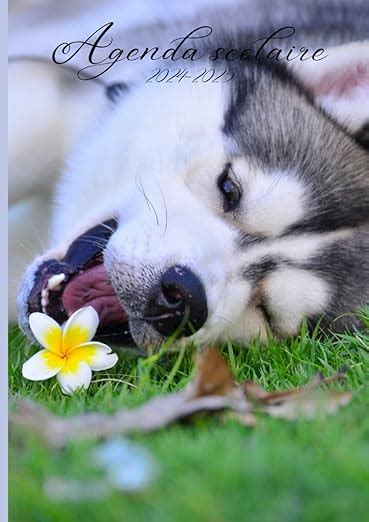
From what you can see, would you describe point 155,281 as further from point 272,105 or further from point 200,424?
point 272,105

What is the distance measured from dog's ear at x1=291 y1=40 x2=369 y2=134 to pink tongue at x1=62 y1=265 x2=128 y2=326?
99cm

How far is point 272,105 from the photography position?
2.72 metres

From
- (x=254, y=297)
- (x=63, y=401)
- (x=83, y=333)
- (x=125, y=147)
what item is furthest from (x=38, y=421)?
(x=125, y=147)

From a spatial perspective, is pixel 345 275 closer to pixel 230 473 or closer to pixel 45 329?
pixel 45 329

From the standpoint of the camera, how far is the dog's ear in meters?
2.74

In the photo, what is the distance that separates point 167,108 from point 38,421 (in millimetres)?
1286

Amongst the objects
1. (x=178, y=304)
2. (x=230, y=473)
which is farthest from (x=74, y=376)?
(x=230, y=473)

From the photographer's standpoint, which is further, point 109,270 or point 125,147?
point 125,147

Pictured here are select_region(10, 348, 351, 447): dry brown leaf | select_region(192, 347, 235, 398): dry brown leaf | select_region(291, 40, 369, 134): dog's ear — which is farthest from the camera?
select_region(291, 40, 369, 134): dog's ear

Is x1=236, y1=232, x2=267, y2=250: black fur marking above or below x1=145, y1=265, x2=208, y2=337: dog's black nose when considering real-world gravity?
above

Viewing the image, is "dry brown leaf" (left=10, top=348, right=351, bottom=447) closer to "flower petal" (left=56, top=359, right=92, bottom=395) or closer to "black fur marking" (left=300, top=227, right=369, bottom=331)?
"flower petal" (left=56, top=359, right=92, bottom=395)

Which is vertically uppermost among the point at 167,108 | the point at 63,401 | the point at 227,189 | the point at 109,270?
the point at 167,108

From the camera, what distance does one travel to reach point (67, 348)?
256 cm

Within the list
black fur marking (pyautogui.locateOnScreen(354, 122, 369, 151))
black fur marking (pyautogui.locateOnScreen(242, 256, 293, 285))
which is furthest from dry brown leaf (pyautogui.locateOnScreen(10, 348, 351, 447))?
black fur marking (pyautogui.locateOnScreen(354, 122, 369, 151))
